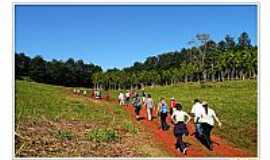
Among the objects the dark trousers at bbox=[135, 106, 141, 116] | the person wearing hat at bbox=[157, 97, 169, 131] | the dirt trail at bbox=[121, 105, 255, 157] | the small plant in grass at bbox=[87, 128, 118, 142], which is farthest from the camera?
the dark trousers at bbox=[135, 106, 141, 116]

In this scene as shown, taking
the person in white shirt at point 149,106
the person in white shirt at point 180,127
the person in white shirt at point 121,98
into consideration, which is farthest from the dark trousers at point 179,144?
the person in white shirt at point 121,98

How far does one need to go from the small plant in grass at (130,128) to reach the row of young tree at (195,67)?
558 millimetres

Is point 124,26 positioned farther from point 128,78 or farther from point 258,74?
point 258,74

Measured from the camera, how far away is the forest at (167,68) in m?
10.5

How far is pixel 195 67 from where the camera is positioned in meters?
10.9

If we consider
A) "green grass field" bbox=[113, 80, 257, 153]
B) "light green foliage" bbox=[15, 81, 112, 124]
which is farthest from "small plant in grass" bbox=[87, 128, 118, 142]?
"green grass field" bbox=[113, 80, 257, 153]

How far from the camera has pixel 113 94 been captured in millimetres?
10883

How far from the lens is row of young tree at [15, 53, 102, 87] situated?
10.5m

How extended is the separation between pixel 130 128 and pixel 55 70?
1390mm

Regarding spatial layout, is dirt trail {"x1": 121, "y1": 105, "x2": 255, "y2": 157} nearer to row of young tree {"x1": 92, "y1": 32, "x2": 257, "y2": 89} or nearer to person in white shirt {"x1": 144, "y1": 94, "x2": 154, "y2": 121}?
person in white shirt {"x1": 144, "y1": 94, "x2": 154, "y2": 121}

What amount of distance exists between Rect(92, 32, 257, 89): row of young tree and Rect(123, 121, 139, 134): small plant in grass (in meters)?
0.56

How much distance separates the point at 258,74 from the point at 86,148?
268 centimetres

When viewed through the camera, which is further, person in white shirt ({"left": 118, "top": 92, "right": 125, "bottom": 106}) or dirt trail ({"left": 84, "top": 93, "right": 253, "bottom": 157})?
person in white shirt ({"left": 118, "top": 92, "right": 125, "bottom": 106})
